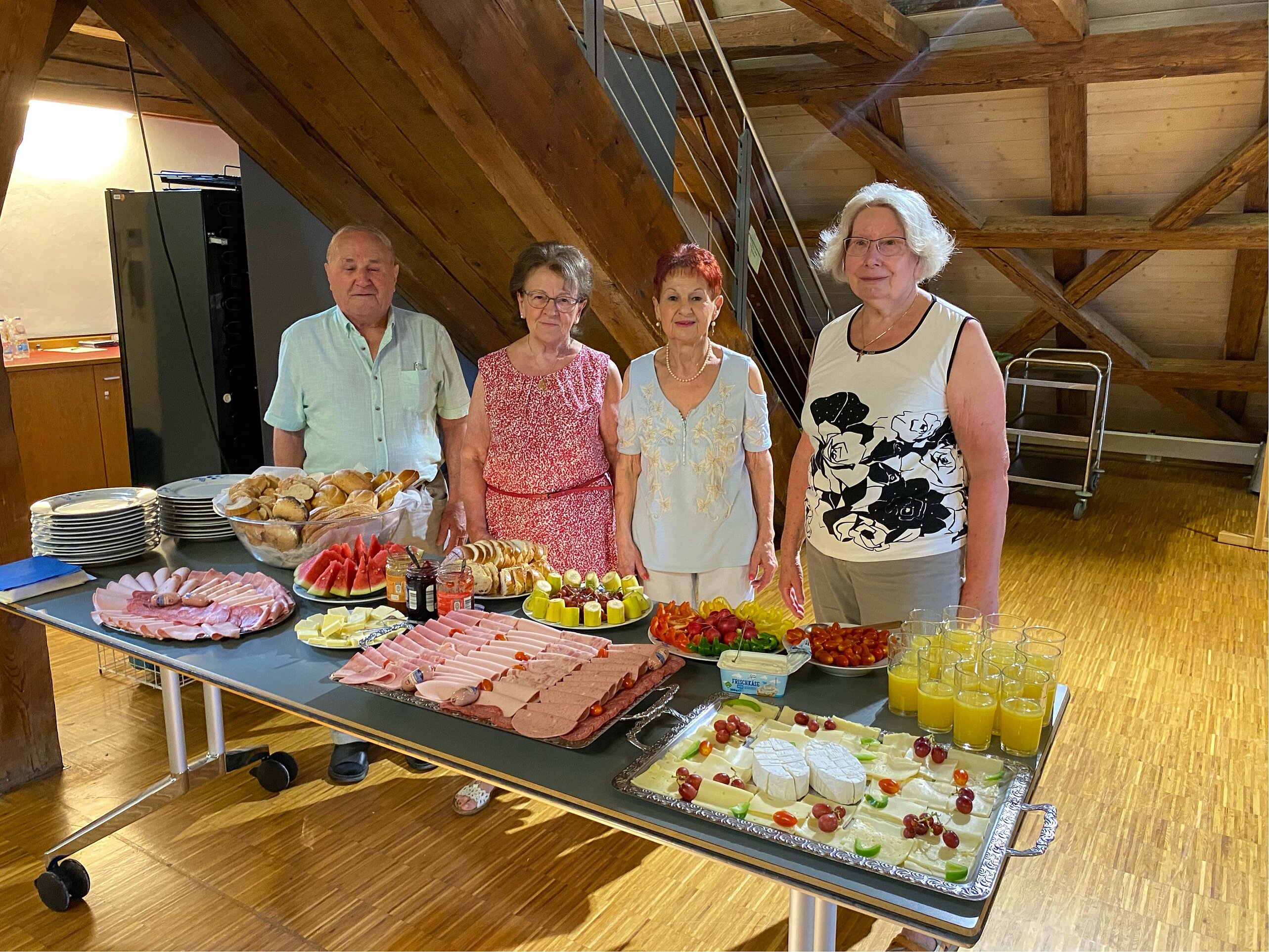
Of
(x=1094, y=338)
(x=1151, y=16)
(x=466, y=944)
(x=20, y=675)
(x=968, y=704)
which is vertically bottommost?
(x=466, y=944)

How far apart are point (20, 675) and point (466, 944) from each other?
1674 mm

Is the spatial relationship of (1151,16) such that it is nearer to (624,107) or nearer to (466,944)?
(624,107)

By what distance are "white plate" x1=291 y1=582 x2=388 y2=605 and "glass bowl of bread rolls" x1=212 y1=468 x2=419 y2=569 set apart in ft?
0.54

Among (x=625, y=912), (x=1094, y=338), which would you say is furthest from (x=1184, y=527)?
(x=625, y=912)

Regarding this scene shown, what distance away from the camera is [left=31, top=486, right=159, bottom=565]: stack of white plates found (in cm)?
233

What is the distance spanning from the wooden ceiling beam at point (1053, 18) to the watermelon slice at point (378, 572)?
3187mm

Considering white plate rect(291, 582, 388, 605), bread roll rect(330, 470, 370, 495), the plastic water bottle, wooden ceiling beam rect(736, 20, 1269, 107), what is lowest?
white plate rect(291, 582, 388, 605)

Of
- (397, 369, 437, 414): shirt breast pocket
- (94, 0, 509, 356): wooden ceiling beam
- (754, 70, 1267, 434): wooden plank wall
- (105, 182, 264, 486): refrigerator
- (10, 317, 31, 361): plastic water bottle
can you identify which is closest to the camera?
(397, 369, 437, 414): shirt breast pocket

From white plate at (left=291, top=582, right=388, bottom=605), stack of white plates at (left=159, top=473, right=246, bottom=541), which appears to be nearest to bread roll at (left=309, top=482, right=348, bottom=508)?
white plate at (left=291, top=582, right=388, bottom=605)

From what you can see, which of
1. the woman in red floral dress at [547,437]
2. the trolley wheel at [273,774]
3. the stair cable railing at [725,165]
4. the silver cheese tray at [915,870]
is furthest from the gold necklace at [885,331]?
the trolley wheel at [273,774]

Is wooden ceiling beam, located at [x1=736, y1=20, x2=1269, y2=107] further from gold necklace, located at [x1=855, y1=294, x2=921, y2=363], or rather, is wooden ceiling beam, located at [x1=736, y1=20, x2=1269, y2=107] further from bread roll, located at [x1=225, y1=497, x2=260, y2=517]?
bread roll, located at [x1=225, y1=497, x2=260, y2=517]

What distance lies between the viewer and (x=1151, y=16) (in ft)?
13.3

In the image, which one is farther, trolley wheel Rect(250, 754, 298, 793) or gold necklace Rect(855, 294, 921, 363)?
trolley wheel Rect(250, 754, 298, 793)

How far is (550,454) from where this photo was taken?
2553mm
